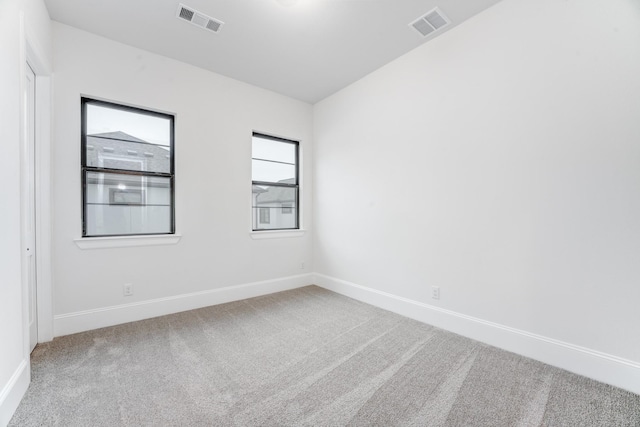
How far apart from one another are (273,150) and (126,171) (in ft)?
6.33

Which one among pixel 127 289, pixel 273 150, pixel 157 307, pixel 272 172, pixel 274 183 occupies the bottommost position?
pixel 157 307

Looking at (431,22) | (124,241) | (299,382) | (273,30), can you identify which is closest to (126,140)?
(124,241)

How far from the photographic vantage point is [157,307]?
3064mm

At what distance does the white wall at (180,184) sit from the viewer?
8.57 ft

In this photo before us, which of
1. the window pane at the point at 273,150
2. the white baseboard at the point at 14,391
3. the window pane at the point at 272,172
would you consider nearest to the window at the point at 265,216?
the window pane at the point at 272,172

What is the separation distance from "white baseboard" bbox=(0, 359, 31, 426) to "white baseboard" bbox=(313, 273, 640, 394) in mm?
3108

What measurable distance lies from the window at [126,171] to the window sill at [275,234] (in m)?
1.05

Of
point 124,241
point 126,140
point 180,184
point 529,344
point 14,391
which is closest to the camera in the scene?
point 14,391

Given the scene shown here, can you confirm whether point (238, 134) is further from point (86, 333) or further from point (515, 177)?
point (515, 177)

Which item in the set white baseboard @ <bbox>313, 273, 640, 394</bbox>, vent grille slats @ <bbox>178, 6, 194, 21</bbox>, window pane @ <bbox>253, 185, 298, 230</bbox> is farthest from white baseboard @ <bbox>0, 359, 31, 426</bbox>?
white baseboard @ <bbox>313, 273, 640, 394</bbox>

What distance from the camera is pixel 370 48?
301 cm

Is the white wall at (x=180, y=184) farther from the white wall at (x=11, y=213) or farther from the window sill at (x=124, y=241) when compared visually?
the white wall at (x=11, y=213)

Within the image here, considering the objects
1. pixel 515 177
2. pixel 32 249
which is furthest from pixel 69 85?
pixel 515 177

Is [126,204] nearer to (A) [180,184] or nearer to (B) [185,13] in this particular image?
(A) [180,184]
